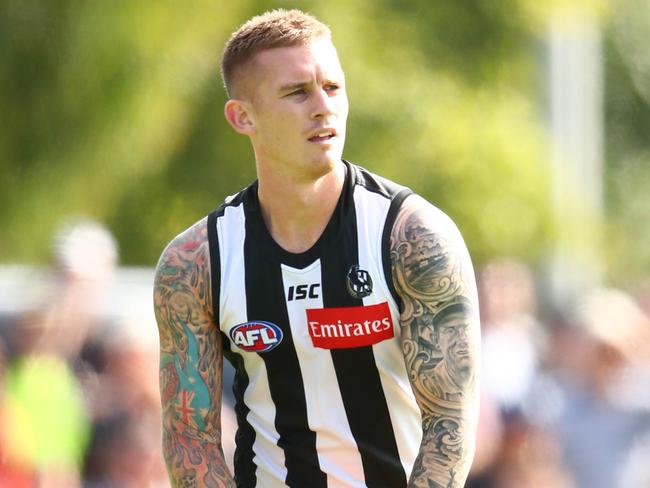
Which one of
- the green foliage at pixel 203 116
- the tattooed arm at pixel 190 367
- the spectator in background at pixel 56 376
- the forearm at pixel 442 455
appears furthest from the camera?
the green foliage at pixel 203 116

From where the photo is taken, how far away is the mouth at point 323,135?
17.4 ft

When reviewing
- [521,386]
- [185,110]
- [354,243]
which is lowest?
[521,386]

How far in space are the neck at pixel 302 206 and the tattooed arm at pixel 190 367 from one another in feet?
1.00

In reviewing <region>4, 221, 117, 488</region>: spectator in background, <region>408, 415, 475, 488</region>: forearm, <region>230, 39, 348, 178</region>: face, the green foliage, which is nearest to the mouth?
<region>230, 39, 348, 178</region>: face

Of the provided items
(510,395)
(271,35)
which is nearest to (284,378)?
(271,35)

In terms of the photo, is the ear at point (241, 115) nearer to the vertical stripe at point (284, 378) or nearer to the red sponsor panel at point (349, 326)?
the vertical stripe at point (284, 378)

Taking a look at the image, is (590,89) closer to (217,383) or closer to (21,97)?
(21,97)

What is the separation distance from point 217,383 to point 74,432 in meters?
2.11

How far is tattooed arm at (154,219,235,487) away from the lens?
5414 millimetres

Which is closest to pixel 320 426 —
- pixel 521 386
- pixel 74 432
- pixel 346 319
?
pixel 346 319

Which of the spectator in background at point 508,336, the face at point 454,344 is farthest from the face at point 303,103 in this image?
the spectator in background at point 508,336

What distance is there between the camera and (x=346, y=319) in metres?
5.25

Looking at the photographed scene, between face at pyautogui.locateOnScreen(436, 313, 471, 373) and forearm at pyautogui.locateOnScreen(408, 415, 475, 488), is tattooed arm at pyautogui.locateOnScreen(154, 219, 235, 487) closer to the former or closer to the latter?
forearm at pyautogui.locateOnScreen(408, 415, 475, 488)

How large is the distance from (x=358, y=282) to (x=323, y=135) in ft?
1.83
